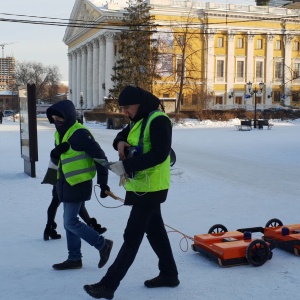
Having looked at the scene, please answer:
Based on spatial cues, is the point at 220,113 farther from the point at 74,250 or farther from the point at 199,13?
the point at 74,250

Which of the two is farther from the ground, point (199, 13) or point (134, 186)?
point (199, 13)

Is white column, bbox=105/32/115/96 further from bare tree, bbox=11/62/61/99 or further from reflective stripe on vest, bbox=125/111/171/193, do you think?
reflective stripe on vest, bbox=125/111/171/193

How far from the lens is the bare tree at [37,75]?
105 m

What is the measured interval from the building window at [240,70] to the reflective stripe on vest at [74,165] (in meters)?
69.1

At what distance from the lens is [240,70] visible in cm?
7256

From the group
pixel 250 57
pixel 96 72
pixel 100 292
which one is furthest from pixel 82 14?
pixel 100 292

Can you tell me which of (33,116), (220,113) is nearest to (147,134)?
(33,116)

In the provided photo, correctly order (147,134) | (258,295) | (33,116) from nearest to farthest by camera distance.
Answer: (147,134)
(258,295)
(33,116)

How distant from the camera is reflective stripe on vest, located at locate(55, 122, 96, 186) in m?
4.92

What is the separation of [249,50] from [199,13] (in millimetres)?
10110

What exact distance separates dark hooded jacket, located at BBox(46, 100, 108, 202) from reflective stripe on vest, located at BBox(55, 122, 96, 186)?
49mm

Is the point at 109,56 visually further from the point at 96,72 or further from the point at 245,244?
the point at 245,244

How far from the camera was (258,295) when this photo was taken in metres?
4.50

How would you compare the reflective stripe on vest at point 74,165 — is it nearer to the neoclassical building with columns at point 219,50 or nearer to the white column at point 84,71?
the neoclassical building with columns at point 219,50
